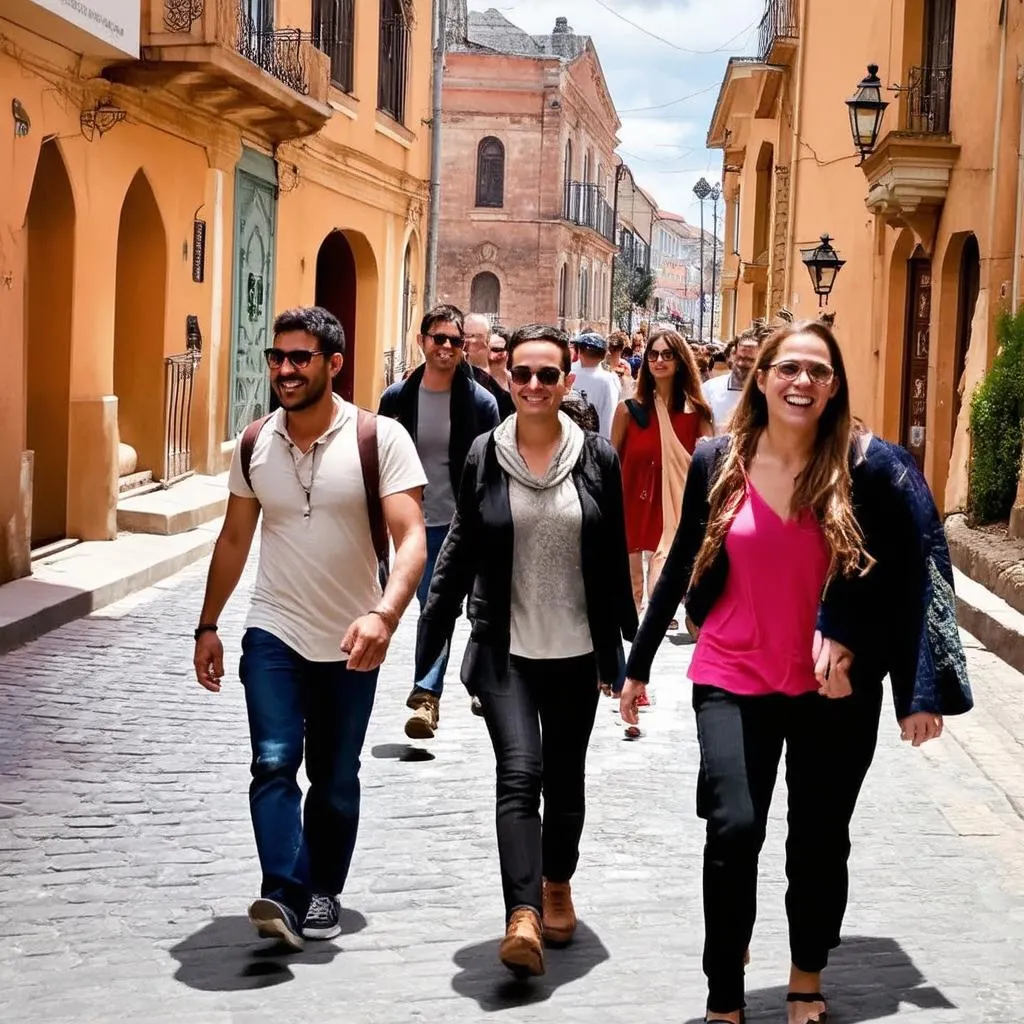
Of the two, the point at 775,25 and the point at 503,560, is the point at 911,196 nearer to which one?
the point at 775,25

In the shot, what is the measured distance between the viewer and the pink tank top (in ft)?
13.8

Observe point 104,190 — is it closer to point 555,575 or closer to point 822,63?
point 555,575

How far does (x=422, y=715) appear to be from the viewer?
7.48 m

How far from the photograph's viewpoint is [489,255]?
52.1 metres

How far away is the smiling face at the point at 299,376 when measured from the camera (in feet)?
16.2

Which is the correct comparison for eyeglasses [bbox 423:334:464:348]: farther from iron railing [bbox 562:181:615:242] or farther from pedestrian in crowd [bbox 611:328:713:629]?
iron railing [bbox 562:181:615:242]

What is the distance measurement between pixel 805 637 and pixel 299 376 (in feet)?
5.24

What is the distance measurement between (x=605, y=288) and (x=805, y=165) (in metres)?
40.6

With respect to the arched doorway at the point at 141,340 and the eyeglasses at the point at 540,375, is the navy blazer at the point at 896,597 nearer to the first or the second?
the eyeglasses at the point at 540,375

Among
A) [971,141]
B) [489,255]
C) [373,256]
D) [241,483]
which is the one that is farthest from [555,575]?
[489,255]

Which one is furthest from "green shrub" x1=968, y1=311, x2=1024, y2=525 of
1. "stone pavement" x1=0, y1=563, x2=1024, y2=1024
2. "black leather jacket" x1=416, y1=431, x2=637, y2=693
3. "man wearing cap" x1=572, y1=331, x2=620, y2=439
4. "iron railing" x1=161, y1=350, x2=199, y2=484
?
"black leather jacket" x1=416, y1=431, x2=637, y2=693

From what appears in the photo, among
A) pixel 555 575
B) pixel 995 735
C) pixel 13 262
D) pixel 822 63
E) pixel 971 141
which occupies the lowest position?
pixel 995 735

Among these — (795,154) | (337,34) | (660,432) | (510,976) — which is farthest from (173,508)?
(795,154)

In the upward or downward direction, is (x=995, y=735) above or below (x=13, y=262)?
below
